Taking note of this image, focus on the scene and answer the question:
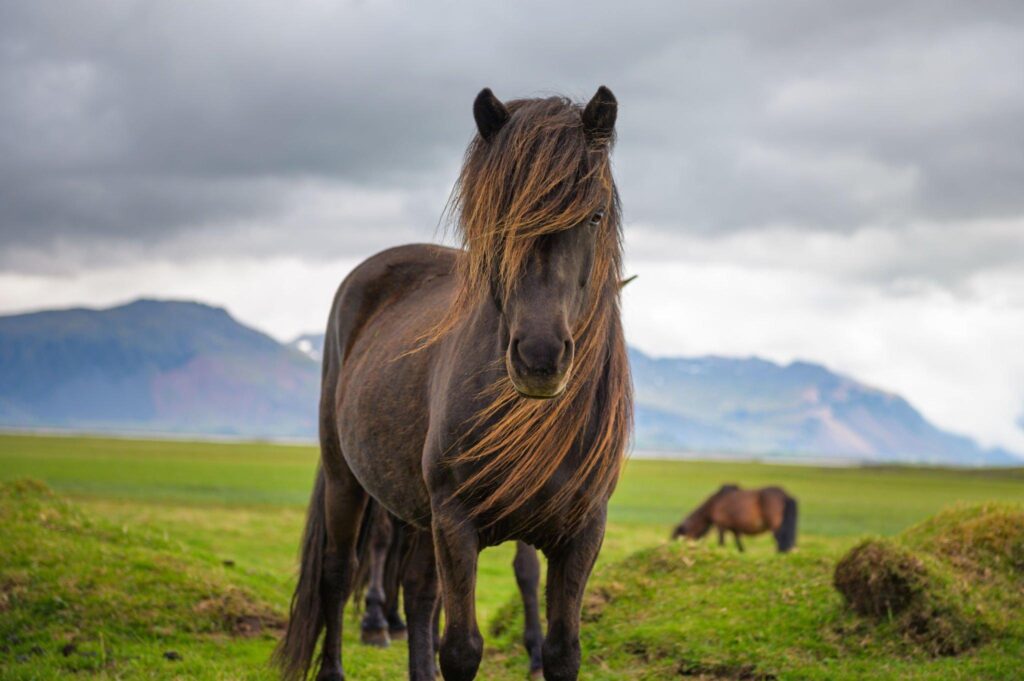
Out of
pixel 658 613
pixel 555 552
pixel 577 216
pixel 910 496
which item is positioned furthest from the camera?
pixel 910 496

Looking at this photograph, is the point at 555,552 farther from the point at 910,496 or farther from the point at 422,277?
the point at 910,496

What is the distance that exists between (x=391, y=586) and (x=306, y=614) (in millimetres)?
2395

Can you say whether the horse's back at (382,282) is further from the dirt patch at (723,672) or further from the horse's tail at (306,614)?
the dirt patch at (723,672)

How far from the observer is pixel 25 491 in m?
10.3

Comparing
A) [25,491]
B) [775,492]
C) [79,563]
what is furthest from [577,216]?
[775,492]

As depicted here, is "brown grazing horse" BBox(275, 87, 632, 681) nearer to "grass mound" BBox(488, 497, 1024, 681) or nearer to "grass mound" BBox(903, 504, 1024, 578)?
"grass mound" BBox(488, 497, 1024, 681)

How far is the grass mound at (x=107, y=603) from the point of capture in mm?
6715

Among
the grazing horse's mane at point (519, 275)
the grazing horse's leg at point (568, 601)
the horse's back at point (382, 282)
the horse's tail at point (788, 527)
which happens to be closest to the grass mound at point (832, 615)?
the grazing horse's leg at point (568, 601)

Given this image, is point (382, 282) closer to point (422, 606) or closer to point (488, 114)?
point (422, 606)

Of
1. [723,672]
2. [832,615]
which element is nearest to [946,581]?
[832,615]

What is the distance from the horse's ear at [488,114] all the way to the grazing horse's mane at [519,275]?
0.18 ft

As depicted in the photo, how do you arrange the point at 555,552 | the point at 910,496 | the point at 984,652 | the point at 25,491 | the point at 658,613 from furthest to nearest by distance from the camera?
1. the point at 910,496
2. the point at 25,491
3. the point at 658,613
4. the point at 984,652
5. the point at 555,552

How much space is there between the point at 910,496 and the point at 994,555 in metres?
58.1

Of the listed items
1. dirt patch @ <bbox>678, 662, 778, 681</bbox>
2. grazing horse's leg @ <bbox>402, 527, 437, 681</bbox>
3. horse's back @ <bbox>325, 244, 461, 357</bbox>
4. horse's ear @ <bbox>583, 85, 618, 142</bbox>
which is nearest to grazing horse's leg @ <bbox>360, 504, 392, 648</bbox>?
horse's back @ <bbox>325, 244, 461, 357</bbox>
